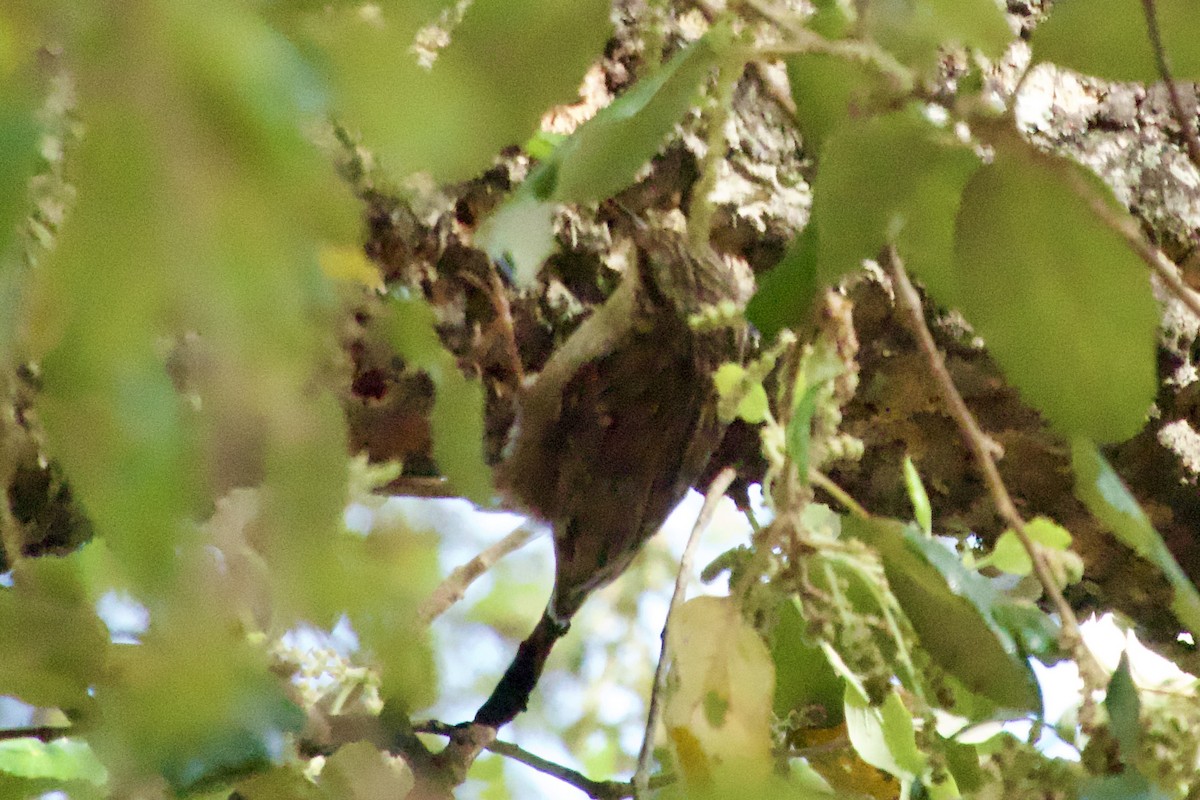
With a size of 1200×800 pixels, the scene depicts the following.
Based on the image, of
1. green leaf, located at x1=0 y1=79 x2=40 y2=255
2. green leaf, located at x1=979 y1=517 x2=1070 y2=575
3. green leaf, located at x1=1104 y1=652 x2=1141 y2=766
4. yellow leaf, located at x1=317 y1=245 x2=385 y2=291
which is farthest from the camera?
green leaf, located at x1=979 y1=517 x2=1070 y2=575

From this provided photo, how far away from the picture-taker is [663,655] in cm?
47

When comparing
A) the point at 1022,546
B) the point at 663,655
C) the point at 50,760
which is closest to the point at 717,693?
the point at 663,655

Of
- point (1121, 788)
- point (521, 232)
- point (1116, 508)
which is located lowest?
point (1121, 788)

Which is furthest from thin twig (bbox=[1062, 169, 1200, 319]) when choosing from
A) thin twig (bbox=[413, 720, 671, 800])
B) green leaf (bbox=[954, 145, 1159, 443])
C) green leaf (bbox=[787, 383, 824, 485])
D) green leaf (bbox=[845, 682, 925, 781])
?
thin twig (bbox=[413, 720, 671, 800])

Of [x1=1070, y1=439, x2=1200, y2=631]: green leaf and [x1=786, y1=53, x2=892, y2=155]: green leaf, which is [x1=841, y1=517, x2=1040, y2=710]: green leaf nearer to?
[x1=1070, y1=439, x2=1200, y2=631]: green leaf

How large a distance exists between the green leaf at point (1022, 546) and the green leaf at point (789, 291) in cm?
18

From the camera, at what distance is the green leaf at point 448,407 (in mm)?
397

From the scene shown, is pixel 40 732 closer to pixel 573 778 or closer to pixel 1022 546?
pixel 573 778

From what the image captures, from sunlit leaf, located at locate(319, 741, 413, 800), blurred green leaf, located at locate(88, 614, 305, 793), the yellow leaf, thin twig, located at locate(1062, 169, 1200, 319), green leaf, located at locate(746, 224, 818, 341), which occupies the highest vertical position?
green leaf, located at locate(746, 224, 818, 341)

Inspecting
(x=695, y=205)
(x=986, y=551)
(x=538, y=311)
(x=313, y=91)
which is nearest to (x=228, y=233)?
(x=313, y=91)

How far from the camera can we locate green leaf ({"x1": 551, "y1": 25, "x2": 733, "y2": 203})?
0.31 metres

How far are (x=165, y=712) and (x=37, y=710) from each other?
23 cm

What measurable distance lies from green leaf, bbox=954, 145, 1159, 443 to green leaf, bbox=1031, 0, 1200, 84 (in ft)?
0.15

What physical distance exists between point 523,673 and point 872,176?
397 mm
